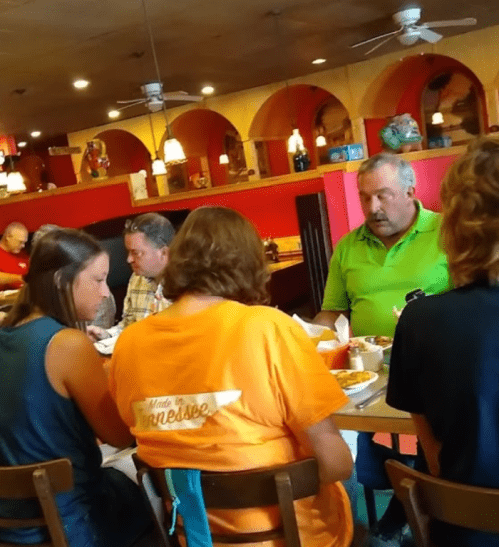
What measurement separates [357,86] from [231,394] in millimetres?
10387

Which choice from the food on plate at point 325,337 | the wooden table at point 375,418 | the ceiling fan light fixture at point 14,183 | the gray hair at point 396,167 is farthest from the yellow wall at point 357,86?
the wooden table at point 375,418

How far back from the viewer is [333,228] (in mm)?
4527

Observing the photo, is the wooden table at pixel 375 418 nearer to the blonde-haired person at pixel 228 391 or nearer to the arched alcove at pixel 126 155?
the blonde-haired person at pixel 228 391

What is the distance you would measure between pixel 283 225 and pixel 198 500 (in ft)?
15.9

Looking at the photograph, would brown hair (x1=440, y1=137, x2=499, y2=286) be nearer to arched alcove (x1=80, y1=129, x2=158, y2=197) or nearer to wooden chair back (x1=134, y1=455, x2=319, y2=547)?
wooden chair back (x1=134, y1=455, x2=319, y2=547)

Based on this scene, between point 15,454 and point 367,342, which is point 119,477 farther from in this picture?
point 367,342

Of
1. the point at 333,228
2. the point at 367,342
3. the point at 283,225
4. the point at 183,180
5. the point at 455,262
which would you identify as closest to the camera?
the point at 455,262

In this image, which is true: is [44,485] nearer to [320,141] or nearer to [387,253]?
[387,253]

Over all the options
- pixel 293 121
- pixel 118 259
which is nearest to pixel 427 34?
pixel 118 259

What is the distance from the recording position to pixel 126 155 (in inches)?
616

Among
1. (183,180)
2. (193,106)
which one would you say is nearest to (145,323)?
(193,106)

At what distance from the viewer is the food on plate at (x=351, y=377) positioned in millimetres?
1900

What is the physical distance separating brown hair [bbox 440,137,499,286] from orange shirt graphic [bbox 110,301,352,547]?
39 cm

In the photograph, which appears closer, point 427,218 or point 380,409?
point 380,409
